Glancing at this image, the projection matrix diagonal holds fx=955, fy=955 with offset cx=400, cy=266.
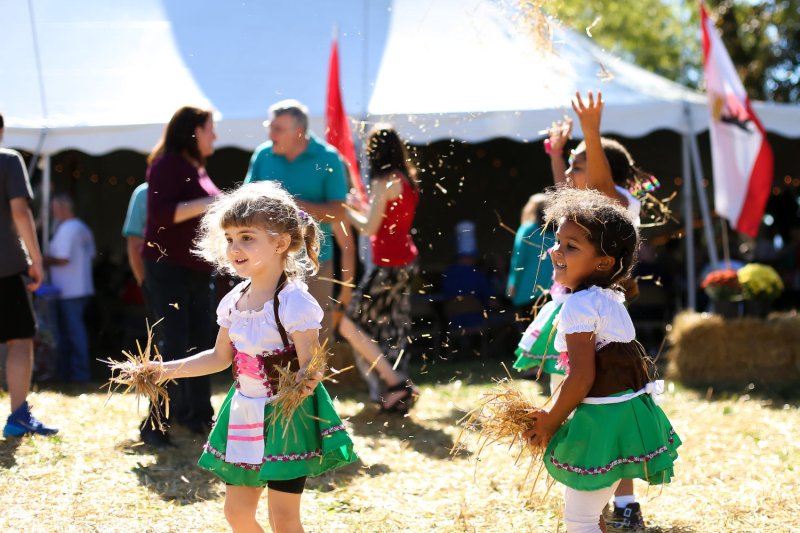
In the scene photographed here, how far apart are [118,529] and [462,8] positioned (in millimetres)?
2820

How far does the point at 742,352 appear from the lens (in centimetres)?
782

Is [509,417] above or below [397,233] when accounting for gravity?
below

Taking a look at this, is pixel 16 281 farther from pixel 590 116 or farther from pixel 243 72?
pixel 243 72

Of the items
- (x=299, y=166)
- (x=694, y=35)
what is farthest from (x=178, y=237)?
(x=694, y=35)

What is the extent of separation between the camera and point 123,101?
8.28 meters

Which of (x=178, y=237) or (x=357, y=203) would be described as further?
(x=357, y=203)

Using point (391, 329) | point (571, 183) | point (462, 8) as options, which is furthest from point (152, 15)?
point (571, 183)

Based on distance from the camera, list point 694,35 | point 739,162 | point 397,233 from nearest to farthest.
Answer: point 397,233, point 739,162, point 694,35

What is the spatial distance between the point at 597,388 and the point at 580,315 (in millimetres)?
252

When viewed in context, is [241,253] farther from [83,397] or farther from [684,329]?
[684,329]

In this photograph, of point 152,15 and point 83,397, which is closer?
point 83,397

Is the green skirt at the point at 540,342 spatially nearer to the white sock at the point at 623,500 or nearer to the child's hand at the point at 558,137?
Answer: the white sock at the point at 623,500

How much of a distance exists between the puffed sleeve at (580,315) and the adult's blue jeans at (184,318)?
267 centimetres

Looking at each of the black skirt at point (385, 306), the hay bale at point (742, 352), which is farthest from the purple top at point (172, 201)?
the hay bale at point (742, 352)
